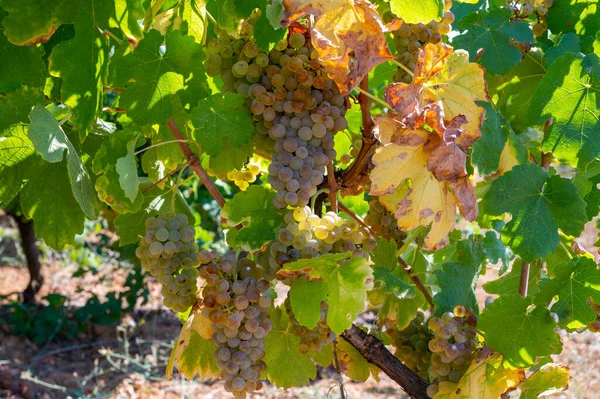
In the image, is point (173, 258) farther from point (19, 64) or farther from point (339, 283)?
point (19, 64)

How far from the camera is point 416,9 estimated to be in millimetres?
1011

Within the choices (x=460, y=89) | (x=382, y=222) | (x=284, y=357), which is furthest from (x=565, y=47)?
(x=284, y=357)

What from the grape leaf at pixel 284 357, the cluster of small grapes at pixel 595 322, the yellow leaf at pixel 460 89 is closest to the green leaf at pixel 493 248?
the cluster of small grapes at pixel 595 322

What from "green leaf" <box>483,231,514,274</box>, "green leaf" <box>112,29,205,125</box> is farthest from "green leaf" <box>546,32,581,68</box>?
"green leaf" <box>112,29,205,125</box>

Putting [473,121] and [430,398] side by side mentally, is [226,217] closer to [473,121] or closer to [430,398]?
[473,121]

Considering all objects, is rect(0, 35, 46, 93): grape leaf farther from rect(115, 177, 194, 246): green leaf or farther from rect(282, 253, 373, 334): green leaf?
rect(282, 253, 373, 334): green leaf

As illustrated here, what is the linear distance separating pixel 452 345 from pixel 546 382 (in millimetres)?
246

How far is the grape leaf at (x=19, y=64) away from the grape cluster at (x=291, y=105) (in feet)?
1.05

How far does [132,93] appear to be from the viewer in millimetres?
1105

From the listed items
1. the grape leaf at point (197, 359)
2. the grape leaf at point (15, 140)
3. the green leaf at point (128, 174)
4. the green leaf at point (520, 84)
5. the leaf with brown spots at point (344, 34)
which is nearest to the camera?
the leaf with brown spots at point (344, 34)

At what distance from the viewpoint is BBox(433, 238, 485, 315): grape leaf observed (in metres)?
1.36

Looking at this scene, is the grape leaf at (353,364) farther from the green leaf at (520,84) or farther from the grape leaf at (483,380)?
the green leaf at (520,84)

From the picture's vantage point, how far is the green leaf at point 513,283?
1.61m

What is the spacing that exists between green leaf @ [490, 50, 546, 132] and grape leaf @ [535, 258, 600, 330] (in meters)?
0.32
